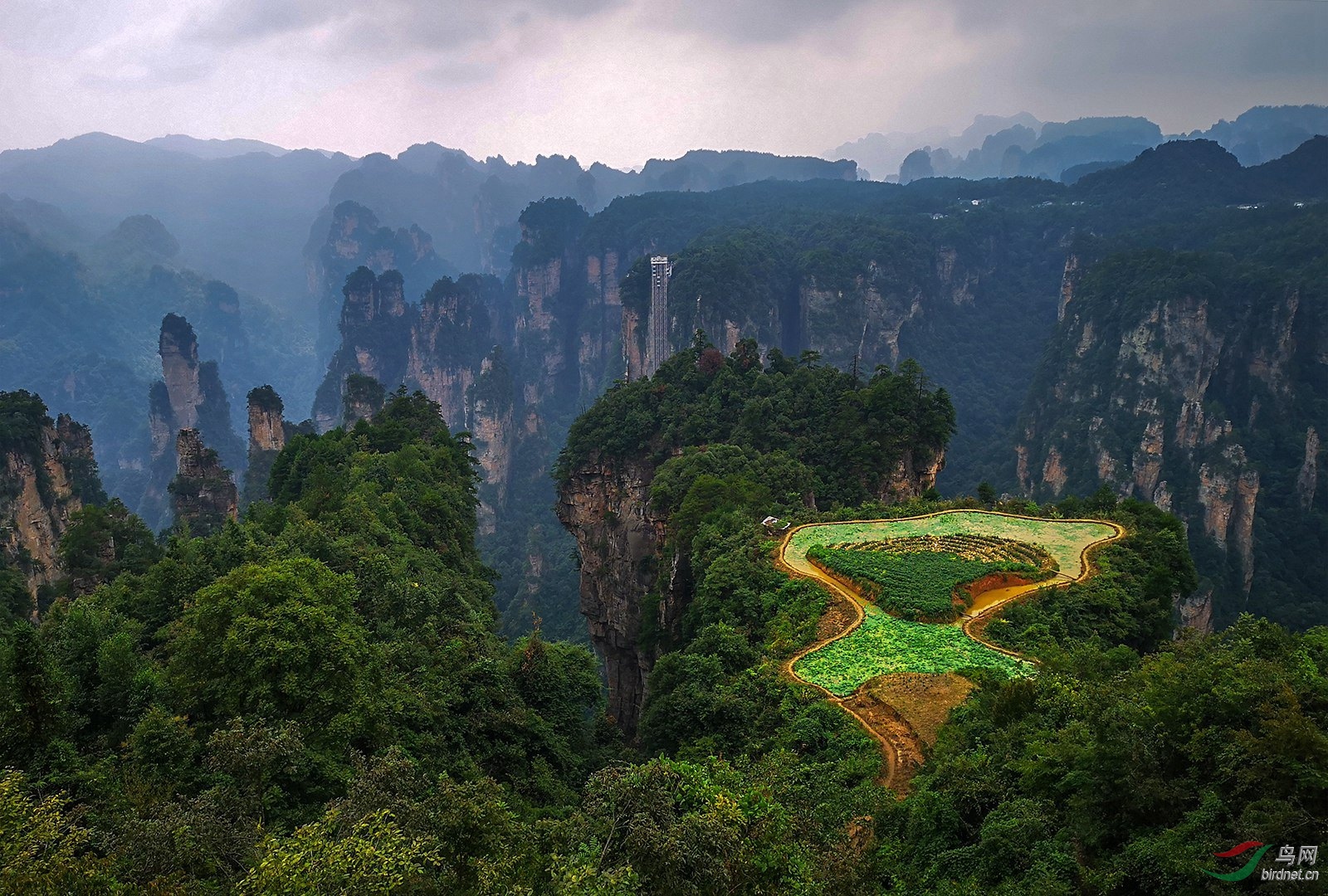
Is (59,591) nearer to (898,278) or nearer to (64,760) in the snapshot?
(64,760)

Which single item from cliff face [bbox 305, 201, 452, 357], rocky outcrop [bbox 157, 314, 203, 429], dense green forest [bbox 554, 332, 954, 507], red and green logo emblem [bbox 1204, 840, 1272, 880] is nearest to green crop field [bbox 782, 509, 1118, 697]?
dense green forest [bbox 554, 332, 954, 507]

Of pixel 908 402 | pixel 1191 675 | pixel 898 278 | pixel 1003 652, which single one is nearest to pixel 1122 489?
pixel 908 402

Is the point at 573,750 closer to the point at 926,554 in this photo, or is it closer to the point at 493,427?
the point at 926,554

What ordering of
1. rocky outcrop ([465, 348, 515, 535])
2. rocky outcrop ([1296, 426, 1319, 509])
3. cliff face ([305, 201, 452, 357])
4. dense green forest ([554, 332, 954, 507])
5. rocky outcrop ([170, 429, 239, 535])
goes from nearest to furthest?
1. dense green forest ([554, 332, 954, 507])
2. rocky outcrop ([170, 429, 239, 535])
3. rocky outcrop ([1296, 426, 1319, 509])
4. rocky outcrop ([465, 348, 515, 535])
5. cliff face ([305, 201, 452, 357])

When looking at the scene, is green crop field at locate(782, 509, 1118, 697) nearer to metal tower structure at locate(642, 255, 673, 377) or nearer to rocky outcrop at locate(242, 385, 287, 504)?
rocky outcrop at locate(242, 385, 287, 504)

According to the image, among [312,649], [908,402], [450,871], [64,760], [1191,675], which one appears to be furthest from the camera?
[908,402]

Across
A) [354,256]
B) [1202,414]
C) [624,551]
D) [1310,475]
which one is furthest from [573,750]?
[354,256]

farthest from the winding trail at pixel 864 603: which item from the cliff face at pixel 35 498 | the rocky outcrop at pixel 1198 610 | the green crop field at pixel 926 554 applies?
the cliff face at pixel 35 498
